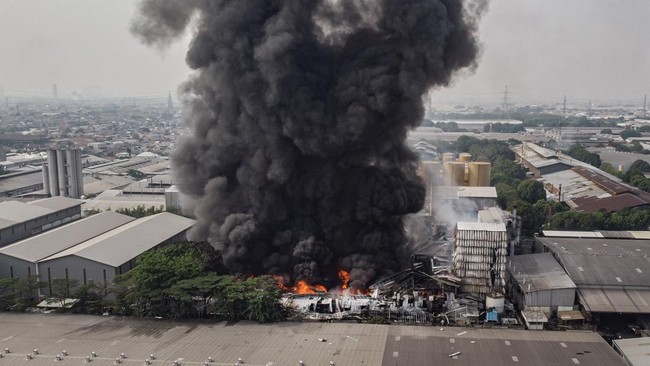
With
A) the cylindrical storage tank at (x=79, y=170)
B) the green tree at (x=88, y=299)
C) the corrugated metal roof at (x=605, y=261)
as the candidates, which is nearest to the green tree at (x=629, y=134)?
the corrugated metal roof at (x=605, y=261)

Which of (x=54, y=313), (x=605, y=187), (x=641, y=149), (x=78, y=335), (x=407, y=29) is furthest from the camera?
(x=641, y=149)

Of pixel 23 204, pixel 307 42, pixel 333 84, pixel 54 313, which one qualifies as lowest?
pixel 54 313

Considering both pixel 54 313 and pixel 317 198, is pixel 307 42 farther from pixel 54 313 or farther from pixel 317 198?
pixel 54 313

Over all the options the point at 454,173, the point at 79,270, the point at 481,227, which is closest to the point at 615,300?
the point at 481,227

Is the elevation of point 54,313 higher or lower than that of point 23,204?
lower

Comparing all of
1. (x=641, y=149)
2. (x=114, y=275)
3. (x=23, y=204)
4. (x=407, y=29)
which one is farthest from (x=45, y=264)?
(x=641, y=149)
